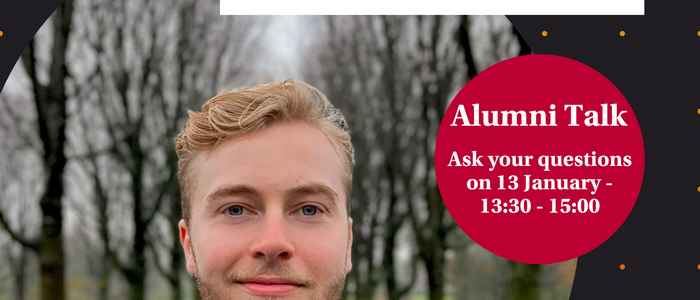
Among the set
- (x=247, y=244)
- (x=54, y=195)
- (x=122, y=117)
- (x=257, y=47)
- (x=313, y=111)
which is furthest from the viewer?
(x=122, y=117)

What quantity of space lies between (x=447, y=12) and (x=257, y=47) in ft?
4.08

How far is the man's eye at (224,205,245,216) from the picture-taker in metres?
2.87

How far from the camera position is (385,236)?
6.00 m

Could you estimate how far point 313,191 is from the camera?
9.53 feet

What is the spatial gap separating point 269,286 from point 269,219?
24cm

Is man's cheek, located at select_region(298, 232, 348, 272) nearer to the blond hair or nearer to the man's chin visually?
the man's chin

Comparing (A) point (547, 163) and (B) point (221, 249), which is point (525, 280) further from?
(B) point (221, 249)

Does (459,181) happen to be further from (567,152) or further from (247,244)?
(247,244)

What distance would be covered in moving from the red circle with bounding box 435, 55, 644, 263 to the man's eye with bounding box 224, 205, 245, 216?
4.78ft

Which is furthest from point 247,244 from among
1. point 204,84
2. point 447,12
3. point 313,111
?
point 204,84

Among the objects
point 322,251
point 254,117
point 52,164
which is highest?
point 52,164

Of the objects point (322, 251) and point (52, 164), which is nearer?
point (322, 251)

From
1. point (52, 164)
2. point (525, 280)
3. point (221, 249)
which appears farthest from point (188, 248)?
point (525, 280)

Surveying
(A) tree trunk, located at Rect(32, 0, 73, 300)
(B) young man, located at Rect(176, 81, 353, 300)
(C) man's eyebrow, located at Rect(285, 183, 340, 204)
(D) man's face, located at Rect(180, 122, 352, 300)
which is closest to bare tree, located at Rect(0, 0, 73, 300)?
(A) tree trunk, located at Rect(32, 0, 73, 300)
